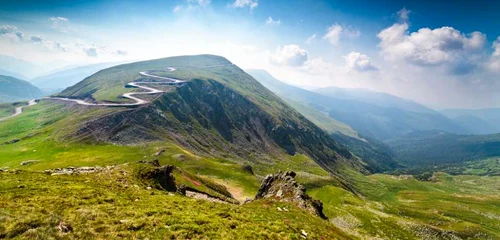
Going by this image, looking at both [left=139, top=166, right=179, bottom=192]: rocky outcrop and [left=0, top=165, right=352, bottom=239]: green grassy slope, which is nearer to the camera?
[left=0, top=165, right=352, bottom=239]: green grassy slope

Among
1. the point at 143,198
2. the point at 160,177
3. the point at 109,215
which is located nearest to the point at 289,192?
the point at 160,177

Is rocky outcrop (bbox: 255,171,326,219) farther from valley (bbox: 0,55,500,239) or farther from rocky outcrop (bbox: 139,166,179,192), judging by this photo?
rocky outcrop (bbox: 139,166,179,192)

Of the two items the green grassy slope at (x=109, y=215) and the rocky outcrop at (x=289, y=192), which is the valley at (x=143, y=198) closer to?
the green grassy slope at (x=109, y=215)

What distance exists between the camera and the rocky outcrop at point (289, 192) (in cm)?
4794

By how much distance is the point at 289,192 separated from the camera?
52500 millimetres

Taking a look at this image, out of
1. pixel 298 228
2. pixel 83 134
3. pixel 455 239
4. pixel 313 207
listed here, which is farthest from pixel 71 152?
pixel 455 239

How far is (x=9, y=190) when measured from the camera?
24766 millimetres

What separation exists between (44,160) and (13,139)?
6785 cm

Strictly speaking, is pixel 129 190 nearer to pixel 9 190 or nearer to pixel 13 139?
pixel 9 190

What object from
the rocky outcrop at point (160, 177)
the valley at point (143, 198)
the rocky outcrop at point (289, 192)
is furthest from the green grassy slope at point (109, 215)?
the rocky outcrop at point (289, 192)

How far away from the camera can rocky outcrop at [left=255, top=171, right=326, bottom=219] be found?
157 feet

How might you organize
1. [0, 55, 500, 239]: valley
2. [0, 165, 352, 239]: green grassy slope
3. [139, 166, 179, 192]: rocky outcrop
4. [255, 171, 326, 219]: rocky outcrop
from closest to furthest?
[0, 165, 352, 239]: green grassy slope → [0, 55, 500, 239]: valley → [139, 166, 179, 192]: rocky outcrop → [255, 171, 326, 219]: rocky outcrop

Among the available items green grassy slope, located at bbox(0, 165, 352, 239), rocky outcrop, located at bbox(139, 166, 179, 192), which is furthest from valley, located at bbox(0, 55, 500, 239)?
rocky outcrop, located at bbox(139, 166, 179, 192)

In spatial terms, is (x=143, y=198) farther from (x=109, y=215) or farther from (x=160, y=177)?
(x=160, y=177)
